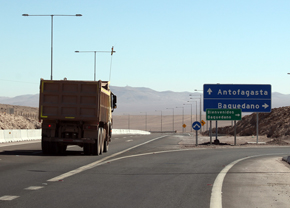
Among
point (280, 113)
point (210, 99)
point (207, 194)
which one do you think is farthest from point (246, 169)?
point (280, 113)

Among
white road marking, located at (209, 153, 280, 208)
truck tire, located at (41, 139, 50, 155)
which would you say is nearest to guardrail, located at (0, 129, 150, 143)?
truck tire, located at (41, 139, 50, 155)

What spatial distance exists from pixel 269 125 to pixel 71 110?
6010 cm

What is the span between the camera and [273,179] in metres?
14.5

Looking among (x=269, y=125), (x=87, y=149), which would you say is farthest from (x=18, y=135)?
(x=269, y=125)

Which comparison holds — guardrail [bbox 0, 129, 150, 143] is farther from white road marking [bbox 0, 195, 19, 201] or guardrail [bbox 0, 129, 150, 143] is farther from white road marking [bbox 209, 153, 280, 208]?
white road marking [bbox 0, 195, 19, 201]

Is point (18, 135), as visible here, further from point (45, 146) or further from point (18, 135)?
point (45, 146)

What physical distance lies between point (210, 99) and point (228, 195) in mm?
33355

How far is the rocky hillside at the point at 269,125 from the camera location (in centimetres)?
6574

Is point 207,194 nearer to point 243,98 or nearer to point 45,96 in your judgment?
point 45,96

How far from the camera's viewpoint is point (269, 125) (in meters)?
77.0

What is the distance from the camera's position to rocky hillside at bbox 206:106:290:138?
65738mm

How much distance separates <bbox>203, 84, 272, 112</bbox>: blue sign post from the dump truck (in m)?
23.2

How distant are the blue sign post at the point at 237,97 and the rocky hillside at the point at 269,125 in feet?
57.7

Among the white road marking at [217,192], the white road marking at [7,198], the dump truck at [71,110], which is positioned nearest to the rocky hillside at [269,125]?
the dump truck at [71,110]
